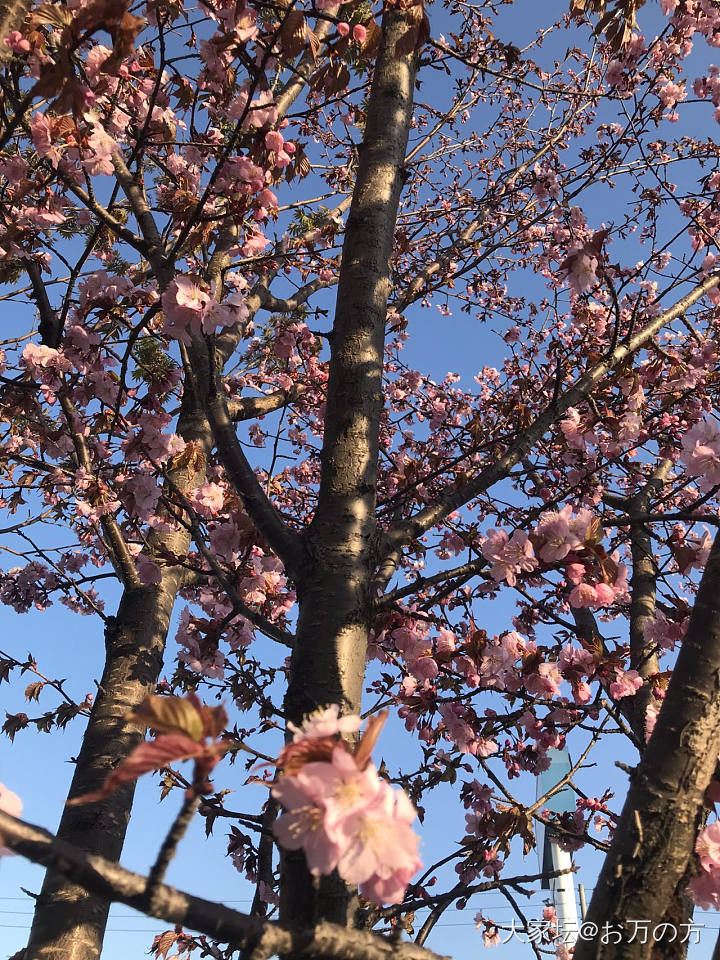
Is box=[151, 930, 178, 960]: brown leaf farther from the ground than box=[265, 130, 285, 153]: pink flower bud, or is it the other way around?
box=[265, 130, 285, 153]: pink flower bud

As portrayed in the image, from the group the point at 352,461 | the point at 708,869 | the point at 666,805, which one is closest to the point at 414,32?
the point at 352,461

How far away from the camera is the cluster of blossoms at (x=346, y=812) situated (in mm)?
1090

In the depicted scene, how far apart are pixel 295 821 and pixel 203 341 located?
1.85 meters

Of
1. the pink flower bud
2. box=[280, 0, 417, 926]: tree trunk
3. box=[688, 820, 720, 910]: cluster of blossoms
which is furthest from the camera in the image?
the pink flower bud

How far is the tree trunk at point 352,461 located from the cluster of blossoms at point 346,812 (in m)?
0.14

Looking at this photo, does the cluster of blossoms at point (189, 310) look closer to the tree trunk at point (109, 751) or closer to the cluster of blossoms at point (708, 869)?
the tree trunk at point (109, 751)

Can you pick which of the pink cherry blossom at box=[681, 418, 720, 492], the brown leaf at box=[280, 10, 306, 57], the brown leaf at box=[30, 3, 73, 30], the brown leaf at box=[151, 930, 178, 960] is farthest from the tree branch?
the brown leaf at box=[151, 930, 178, 960]

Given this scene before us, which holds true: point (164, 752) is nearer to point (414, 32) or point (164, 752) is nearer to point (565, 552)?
point (565, 552)

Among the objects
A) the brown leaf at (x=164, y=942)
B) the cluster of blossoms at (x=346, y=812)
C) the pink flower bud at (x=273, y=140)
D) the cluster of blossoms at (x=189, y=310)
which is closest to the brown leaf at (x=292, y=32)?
the pink flower bud at (x=273, y=140)

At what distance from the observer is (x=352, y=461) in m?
2.28

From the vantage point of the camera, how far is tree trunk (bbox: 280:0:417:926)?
184 cm

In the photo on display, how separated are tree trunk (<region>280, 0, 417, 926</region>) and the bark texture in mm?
577

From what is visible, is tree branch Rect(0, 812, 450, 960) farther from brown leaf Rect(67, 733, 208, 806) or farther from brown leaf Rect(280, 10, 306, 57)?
brown leaf Rect(280, 10, 306, 57)

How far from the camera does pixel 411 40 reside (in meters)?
2.68
